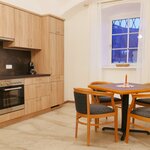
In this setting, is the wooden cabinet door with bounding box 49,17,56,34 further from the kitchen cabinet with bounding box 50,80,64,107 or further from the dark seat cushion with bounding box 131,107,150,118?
the dark seat cushion with bounding box 131,107,150,118

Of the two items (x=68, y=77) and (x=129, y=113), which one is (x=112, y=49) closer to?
(x=68, y=77)

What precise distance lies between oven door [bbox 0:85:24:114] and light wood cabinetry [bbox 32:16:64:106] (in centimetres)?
93

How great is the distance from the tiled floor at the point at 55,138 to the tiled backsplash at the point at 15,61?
3.87ft

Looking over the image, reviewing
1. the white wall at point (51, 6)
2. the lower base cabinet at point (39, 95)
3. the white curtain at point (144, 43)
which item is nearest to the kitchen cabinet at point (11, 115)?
the lower base cabinet at point (39, 95)

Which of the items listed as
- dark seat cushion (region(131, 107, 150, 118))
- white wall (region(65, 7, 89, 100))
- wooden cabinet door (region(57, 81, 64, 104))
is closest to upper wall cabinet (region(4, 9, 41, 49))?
wooden cabinet door (region(57, 81, 64, 104))

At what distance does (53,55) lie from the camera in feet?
14.5

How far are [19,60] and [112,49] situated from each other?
97.3 inches

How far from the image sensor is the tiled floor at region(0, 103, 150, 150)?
246 cm

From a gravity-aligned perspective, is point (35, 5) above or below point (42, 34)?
above

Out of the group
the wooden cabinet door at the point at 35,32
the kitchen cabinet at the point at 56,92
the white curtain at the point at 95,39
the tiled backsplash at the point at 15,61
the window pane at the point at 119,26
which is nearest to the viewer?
the tiled backsplash at the point at 15,61

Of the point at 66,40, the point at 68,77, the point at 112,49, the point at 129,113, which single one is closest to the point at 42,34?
the point at 66,40

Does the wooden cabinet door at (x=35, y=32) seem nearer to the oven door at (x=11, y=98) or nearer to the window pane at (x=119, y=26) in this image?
the oven door at (x=11, y=98)

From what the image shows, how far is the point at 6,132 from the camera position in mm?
3008

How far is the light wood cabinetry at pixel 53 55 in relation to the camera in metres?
4.29
